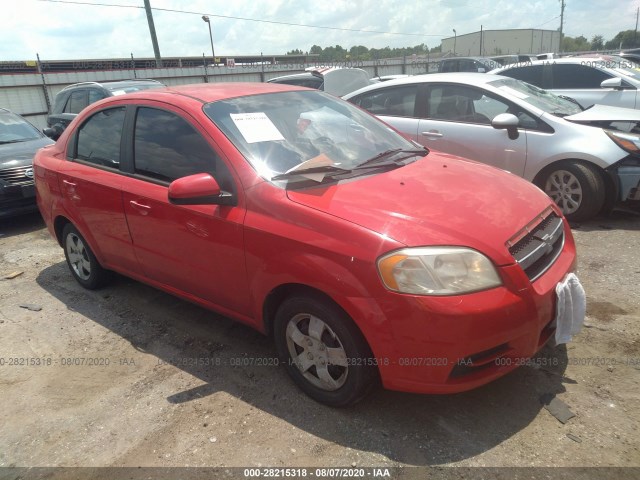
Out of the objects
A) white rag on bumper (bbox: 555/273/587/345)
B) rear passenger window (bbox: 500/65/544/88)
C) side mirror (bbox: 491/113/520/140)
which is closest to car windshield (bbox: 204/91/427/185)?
white rag on bumper (bbox: 555/273/587/345)

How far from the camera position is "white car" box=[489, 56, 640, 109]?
7.50m

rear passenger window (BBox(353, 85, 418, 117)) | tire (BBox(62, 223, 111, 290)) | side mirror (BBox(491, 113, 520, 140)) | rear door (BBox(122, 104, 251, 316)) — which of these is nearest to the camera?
rear door (BBox(122, 104, 251, 316))

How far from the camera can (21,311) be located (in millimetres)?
4238

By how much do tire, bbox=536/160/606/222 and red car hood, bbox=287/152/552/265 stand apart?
2.42 m

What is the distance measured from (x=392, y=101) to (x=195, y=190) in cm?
421

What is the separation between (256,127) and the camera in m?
3.04

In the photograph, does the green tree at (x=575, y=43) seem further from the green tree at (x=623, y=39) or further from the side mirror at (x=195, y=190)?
the side mirror at (x=195, y=190)

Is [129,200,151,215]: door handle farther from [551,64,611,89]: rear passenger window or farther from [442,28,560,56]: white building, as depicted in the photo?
[442,28,560,56]: white building

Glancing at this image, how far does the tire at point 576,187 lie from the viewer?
5.04m

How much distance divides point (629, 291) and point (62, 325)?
4402 mm

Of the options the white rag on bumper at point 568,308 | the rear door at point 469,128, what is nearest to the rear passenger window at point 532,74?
the rear door at point 469,128

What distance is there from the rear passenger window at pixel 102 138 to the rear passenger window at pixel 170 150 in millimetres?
269

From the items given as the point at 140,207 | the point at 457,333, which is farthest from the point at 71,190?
the point at 457,333

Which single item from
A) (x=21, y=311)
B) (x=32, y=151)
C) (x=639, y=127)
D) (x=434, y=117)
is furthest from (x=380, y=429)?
(x=32, y=151)
